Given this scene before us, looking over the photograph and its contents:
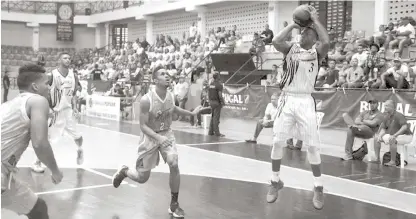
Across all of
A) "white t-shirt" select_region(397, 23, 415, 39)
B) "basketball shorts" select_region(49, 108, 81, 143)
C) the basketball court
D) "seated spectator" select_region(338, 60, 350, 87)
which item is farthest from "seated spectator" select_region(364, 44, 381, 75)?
"basketball shorts" select_region(49, 108, 81, 143)

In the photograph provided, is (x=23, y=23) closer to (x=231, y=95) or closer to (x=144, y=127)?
(x=231, y=95)

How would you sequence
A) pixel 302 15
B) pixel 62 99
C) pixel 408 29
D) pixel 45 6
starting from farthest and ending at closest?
pixel 45 6, pixel 408 29, pixel 62 99, pixel 302 15

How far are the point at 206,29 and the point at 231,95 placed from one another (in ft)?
39.6

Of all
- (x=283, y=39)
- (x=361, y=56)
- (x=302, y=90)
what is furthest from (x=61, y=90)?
(x=361, y=56)

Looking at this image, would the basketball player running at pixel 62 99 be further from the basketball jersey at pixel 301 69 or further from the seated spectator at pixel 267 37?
the seated spectator at pixel 267 37

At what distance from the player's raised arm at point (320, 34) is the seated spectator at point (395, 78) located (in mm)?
7043

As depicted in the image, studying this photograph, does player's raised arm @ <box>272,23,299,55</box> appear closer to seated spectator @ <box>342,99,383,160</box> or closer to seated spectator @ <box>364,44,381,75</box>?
seated spectator @ <box>342,99,383,160</box>

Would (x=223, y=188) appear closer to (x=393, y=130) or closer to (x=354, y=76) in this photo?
(x=393, y=130)

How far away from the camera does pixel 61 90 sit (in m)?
8.79

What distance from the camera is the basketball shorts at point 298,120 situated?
590 centimetres

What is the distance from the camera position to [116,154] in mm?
11062

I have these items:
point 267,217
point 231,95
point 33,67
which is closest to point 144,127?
point 267,217

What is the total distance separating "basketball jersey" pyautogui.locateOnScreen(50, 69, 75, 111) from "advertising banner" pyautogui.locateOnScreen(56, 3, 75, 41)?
30.7 m

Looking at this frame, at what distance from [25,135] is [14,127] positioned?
0.10m
